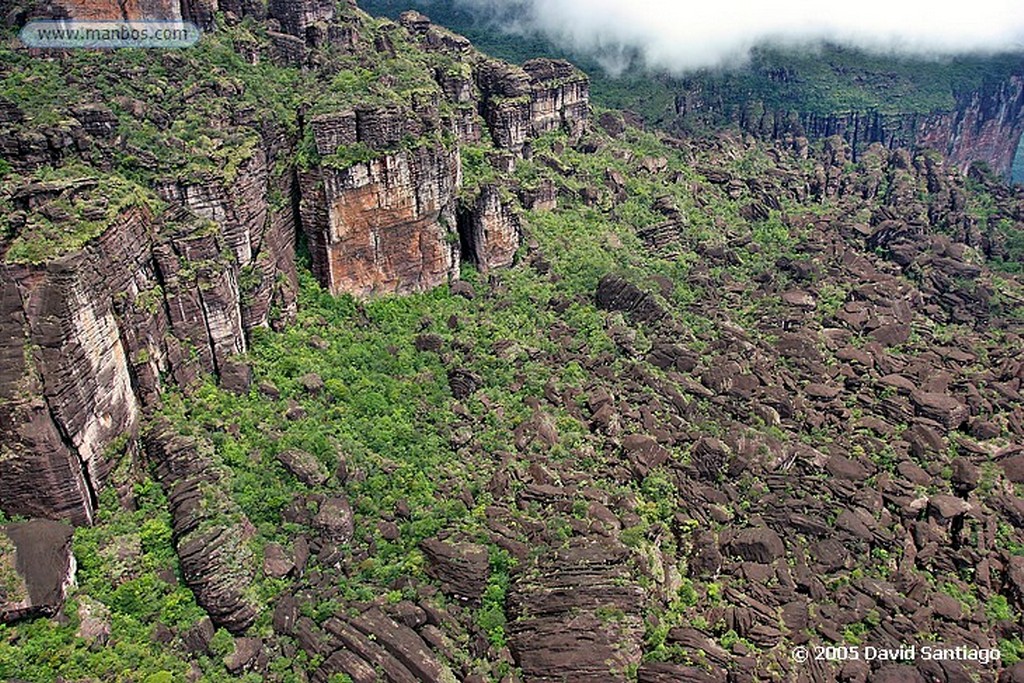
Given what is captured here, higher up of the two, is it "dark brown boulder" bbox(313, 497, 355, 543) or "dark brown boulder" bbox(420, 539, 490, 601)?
"dark brown boulder" bbox(313, 497, 355, 543)

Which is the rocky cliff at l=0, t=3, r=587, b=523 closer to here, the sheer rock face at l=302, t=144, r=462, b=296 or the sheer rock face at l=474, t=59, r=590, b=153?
the sheer rock face at l=302, t=144, r=462, b=296

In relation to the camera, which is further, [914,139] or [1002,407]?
[914,139]

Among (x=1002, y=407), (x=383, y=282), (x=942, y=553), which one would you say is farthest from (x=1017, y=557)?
(x=383, y=282)

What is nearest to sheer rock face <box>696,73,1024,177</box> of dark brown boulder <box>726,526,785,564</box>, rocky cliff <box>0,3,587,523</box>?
rocky cliff <box>0,3,587,523</box>

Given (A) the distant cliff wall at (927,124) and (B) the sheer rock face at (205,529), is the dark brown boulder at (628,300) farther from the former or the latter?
(A) the distant cliff wall at (927,124)

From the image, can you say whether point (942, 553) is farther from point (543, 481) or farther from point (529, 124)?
point (529, 124)

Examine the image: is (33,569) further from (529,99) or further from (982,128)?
(982,128)

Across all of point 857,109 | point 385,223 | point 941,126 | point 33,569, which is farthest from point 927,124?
point 33,569

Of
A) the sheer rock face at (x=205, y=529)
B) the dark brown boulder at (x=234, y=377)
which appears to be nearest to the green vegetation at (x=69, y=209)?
the dark brown boulder at (x=234, y=377)
